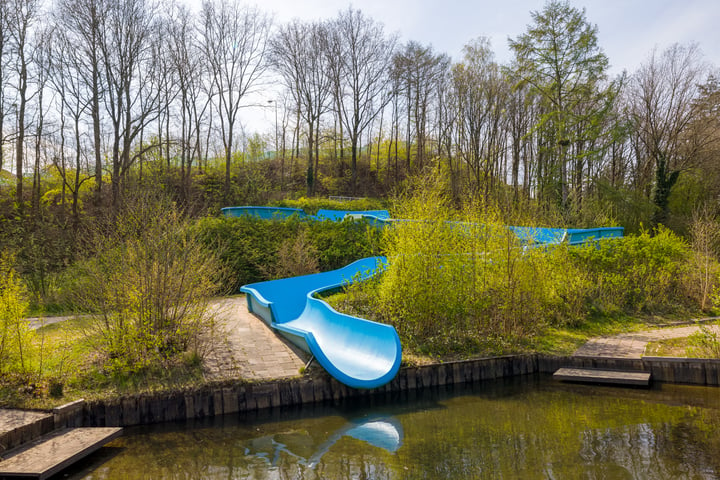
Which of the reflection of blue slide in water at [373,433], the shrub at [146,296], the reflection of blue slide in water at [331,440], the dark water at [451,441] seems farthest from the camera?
the shrub at [146,296]

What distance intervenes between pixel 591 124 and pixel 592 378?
604 inches

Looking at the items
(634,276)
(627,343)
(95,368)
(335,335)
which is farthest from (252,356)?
(634,276)

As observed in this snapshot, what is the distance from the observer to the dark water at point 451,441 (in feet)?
14.9

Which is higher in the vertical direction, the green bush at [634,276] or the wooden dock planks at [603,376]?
the green bush at [634,276]

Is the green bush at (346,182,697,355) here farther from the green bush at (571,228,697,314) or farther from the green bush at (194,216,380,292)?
the green bush at (194,216,380,292)

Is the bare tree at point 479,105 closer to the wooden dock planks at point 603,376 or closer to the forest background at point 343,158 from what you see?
the forest background at point 343,158

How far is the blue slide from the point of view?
21.0ft

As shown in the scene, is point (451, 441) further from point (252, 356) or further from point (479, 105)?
point (479, 105)

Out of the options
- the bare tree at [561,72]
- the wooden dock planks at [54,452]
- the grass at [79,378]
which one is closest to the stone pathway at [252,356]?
the grass at [79,378]

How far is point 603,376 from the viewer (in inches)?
277

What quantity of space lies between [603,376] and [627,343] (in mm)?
1664

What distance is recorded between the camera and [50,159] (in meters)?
23.1

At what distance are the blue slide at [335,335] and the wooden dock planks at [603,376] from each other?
2723 millimetres

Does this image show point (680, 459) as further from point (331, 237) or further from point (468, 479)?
point (331, 237)
